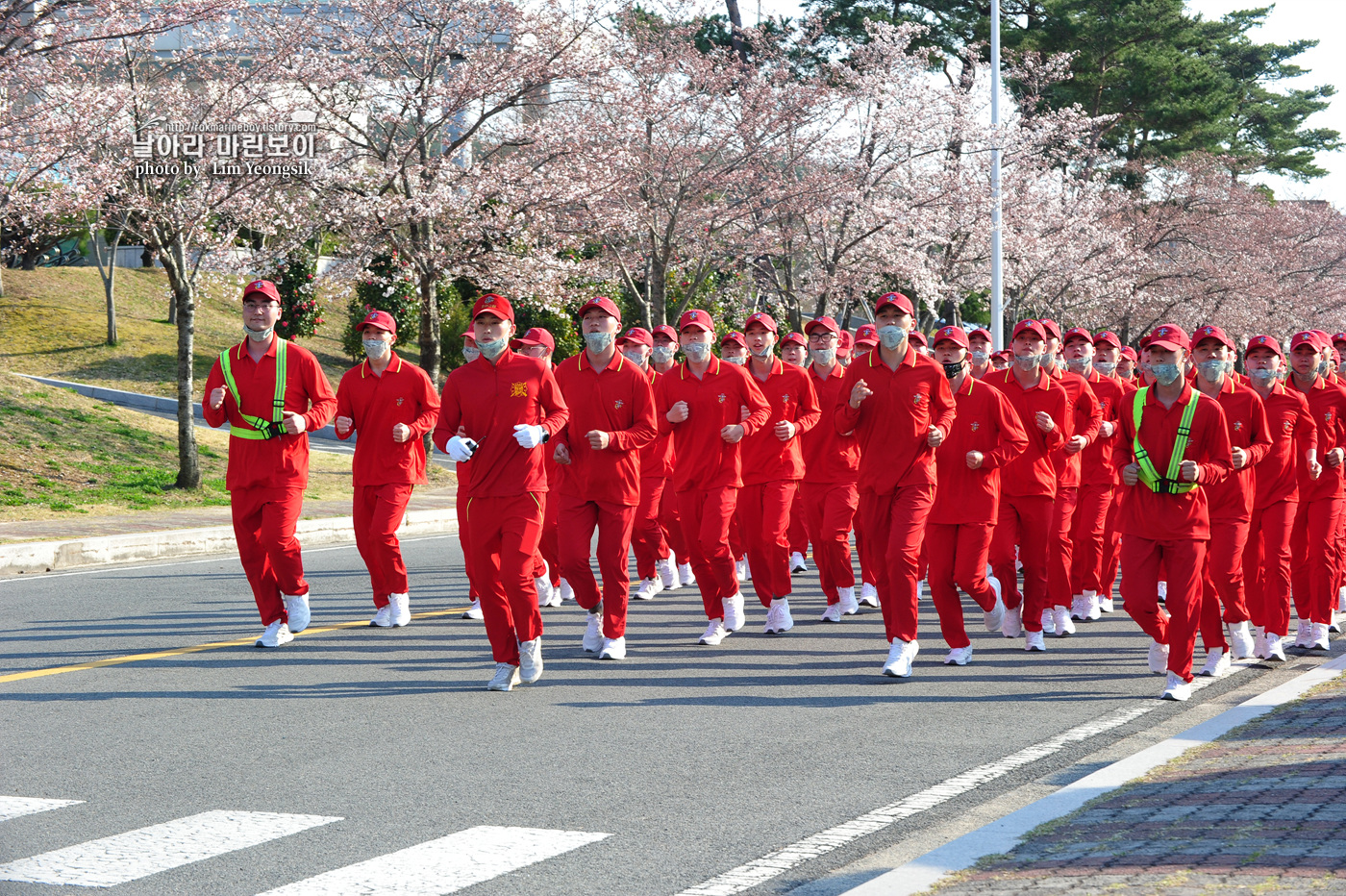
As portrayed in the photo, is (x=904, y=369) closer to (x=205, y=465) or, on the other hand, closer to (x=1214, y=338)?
(x=1214, y=338)

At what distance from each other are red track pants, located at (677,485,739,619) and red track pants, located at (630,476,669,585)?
0.77 meters

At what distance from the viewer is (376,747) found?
6605 millimetres

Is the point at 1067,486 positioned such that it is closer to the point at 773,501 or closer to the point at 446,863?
the point at 773,501

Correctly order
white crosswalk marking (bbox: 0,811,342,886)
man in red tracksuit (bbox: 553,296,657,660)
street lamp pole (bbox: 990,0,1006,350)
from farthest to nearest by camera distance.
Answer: street lamp pole (bbox: 990,0,1006,350)
man in red tracksuit (bbox: 553,296,657,660)
white crosswalk marking (bbox: 0,811,342,886)

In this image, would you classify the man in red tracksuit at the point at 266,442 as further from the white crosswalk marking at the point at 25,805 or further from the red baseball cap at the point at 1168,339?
the red baseball cap at the point at 1168,339

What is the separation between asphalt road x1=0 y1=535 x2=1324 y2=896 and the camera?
5137mm

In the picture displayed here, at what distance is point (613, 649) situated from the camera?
29.9 feet

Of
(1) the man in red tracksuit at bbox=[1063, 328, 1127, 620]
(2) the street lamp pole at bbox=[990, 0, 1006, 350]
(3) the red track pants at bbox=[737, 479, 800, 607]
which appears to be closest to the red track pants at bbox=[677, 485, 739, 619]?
(3) the red track pants at bbox=[737, 479, 800, 607]

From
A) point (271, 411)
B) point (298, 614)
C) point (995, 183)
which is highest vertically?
point (995, 183)

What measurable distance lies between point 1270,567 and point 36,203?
60.7ft

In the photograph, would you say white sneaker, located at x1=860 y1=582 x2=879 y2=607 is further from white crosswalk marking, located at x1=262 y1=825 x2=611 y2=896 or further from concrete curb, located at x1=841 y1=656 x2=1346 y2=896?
white crosswalk marking, located at x1=262 y1=825 x2=611 y2=896

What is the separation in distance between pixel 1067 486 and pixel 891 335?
2588 millimetres

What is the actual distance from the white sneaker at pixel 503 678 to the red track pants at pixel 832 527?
139 inches

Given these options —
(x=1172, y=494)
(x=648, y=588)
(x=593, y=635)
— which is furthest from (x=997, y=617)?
(x=648, y=588)
